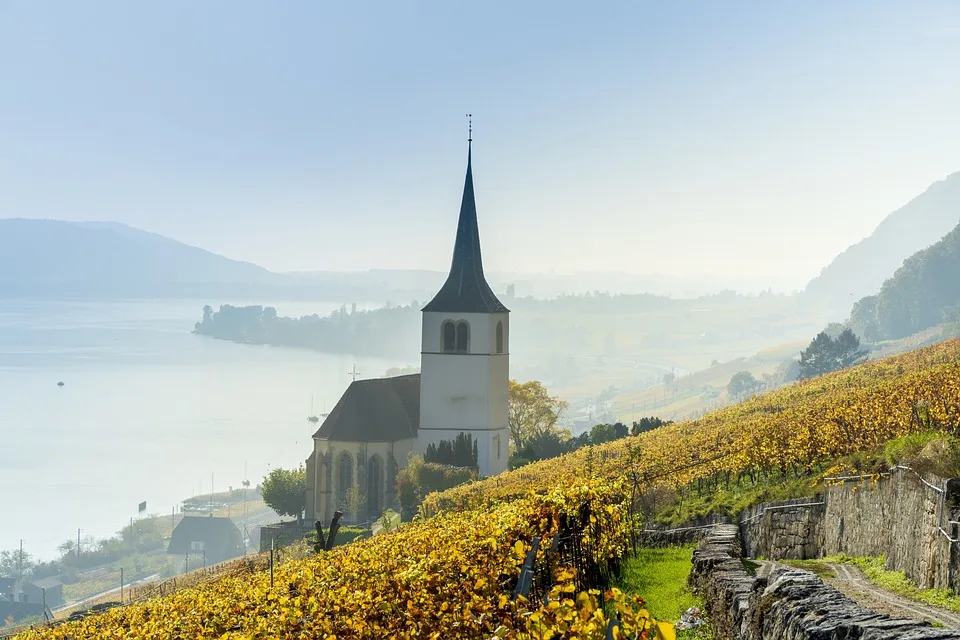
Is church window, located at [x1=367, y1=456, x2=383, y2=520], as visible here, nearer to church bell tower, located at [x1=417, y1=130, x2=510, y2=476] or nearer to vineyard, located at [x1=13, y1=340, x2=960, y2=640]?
church bell tower, located at [x1=417, y1=130, x2=510, y2=476]

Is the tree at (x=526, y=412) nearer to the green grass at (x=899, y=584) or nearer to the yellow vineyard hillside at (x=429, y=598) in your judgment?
the yellow vineyard hillside at (x=429, y=598)

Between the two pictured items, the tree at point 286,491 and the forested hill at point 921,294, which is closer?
the tree at point 286,491

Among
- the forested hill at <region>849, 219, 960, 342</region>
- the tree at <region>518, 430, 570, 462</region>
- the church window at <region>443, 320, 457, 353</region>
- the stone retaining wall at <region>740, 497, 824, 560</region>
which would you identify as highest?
the forested hill at <region>849, 219, 960, 342</region>

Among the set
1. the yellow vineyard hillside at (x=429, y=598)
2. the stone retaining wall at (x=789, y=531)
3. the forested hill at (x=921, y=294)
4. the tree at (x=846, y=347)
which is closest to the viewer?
the yellow vineyard hillside at (x=429, y=598)

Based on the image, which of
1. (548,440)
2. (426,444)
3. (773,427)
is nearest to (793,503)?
(773,427)

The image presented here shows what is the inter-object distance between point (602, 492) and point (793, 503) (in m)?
2.43

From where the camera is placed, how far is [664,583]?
40.2 ft

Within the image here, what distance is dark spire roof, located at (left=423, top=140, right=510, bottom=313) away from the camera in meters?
52.3

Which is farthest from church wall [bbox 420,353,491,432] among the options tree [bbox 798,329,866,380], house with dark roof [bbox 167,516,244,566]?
house with dark roof [bbox 167,516,244,566]

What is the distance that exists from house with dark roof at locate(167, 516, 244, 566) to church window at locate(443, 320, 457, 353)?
98.2 m

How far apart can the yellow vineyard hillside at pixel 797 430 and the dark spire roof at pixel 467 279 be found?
20965mm

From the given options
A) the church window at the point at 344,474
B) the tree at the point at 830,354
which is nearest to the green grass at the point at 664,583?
the church window at the point at 344,474

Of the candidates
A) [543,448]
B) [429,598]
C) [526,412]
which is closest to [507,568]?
[429,598]

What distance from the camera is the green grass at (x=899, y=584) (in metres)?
8.61
